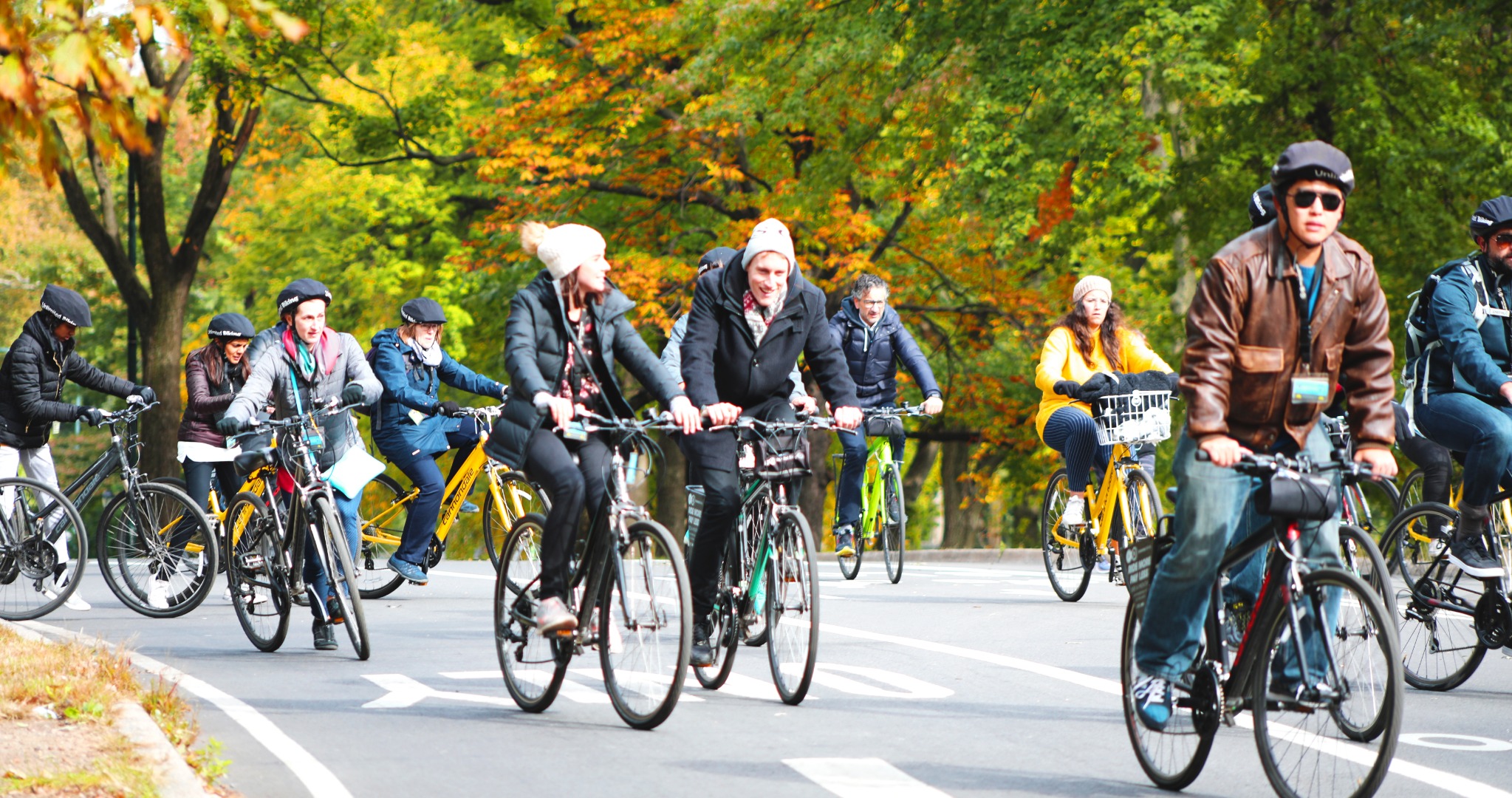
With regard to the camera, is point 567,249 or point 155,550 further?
point 155,550

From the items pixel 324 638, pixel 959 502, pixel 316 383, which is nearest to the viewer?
pixel 324 638

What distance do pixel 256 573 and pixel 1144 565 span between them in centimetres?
526

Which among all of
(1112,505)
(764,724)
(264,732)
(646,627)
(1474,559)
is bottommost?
(264,732)

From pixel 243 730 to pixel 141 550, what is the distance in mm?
4666

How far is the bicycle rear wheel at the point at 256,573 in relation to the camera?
923 cm

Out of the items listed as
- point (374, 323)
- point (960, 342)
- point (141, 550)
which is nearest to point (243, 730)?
point (141, 550)

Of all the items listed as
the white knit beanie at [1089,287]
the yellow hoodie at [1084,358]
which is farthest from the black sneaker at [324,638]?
the white knit beanie at [1089,287]

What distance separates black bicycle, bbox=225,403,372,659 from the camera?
344 inches

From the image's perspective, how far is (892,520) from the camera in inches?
522

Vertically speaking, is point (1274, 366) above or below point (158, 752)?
above

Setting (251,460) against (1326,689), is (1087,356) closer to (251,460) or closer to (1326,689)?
(251,460)

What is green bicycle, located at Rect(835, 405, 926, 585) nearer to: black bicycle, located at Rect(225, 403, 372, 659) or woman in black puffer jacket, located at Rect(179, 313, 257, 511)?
woman in black puffer jacket, located at Rect(179, 313, 257, 511)

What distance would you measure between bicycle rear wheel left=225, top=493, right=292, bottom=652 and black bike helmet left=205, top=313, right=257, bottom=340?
253cm

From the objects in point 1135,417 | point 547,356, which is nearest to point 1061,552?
point 1135,417
